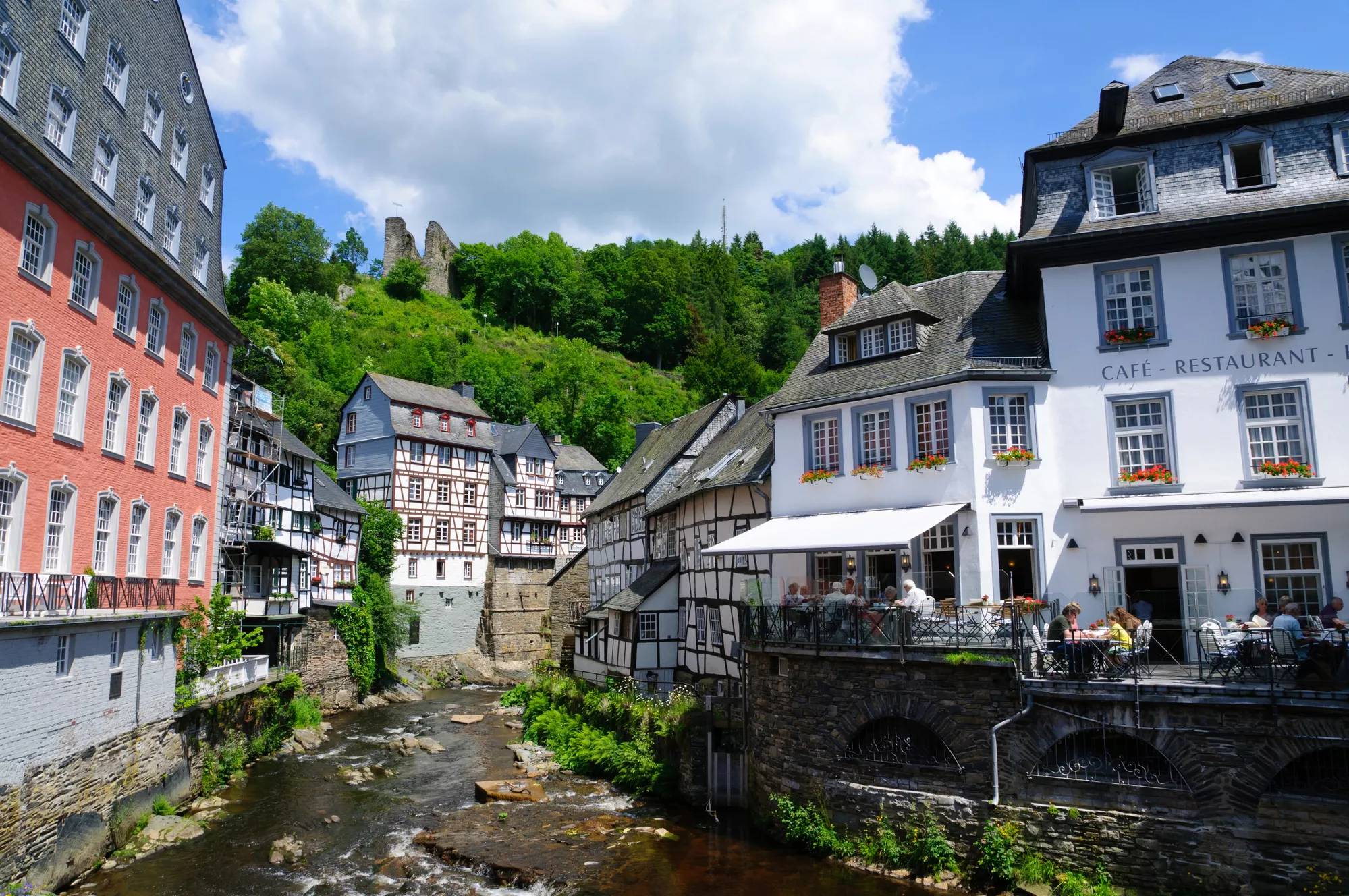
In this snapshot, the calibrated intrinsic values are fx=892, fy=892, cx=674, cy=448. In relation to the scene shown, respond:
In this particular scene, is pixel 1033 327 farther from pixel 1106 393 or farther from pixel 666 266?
pixel 666 266

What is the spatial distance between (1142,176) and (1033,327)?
3.46m

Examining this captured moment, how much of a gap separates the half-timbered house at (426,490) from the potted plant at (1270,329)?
125 ft

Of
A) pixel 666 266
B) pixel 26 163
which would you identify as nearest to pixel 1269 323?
pixel 26 163

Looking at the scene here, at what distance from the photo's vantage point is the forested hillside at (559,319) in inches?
2542

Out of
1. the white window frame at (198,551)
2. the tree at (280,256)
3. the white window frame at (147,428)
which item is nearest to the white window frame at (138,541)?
the white window frame at (147,428)

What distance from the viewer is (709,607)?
2373 centimetres

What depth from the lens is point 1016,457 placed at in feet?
54.7

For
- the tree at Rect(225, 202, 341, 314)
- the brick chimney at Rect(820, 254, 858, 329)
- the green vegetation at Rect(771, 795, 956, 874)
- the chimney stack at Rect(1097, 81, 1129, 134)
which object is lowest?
the green vegetation at Rect(771, 795, 956, 874)

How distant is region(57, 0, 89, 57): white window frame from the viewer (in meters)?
16.5

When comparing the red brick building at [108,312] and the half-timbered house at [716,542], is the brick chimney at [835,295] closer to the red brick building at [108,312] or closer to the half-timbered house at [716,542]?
the half-timbered house at [716,542]

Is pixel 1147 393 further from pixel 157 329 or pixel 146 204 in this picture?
pixel 146 204

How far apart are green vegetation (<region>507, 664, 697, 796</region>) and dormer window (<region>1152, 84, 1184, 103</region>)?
16308 mm

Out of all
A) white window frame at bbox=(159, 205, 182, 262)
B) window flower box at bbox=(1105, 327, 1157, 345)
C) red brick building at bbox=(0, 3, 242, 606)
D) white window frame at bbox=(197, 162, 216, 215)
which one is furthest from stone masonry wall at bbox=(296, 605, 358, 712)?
window flower box at bbox=(1105, 327, 1157, 345)

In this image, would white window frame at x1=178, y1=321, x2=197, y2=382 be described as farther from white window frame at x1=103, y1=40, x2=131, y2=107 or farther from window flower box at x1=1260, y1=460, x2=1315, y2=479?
window flower box at x1=1260, y1=460, x2=1315, y2=479
